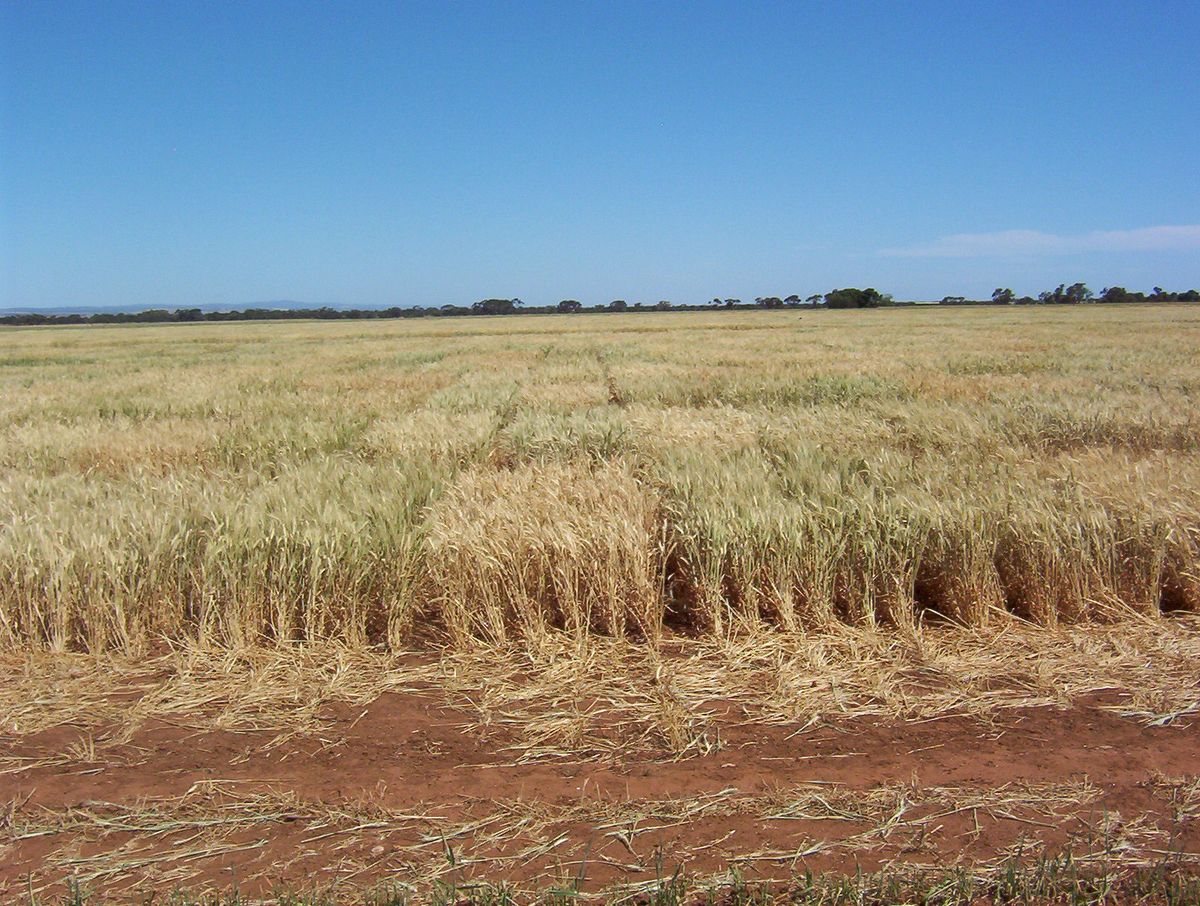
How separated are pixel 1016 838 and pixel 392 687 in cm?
241

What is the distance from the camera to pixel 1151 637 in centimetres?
352

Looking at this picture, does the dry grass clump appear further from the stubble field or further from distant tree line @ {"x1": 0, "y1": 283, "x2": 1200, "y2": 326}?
distant tree line @ {"x1": 0, "y1": 283, "x2": 1200, "y2": 326}

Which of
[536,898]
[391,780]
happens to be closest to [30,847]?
[391,780]

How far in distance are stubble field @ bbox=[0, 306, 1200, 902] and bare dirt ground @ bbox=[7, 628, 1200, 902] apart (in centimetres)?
1

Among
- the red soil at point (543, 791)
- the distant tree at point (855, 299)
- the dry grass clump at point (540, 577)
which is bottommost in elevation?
the red soil at point (543, 791)

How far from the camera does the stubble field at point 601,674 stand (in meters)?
2.23

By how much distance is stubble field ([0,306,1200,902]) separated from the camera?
223 cm

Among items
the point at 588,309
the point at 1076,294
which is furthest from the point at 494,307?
the point at 1076,294

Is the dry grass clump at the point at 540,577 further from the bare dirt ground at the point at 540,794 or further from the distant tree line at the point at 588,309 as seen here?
the distant tree line at the point at 588,309

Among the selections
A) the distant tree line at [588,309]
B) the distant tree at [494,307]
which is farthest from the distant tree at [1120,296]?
the distant tree at [494,307]

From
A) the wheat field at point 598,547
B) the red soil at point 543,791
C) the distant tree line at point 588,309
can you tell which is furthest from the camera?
the distant tree line at point 588,309

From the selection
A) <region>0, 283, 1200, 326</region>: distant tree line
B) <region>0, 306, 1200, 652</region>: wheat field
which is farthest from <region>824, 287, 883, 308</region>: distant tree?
<region>0, 306, 1200, 652</region>: wheat field

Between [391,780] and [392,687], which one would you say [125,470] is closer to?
[392,687]

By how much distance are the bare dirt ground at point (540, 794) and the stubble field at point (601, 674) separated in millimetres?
12
